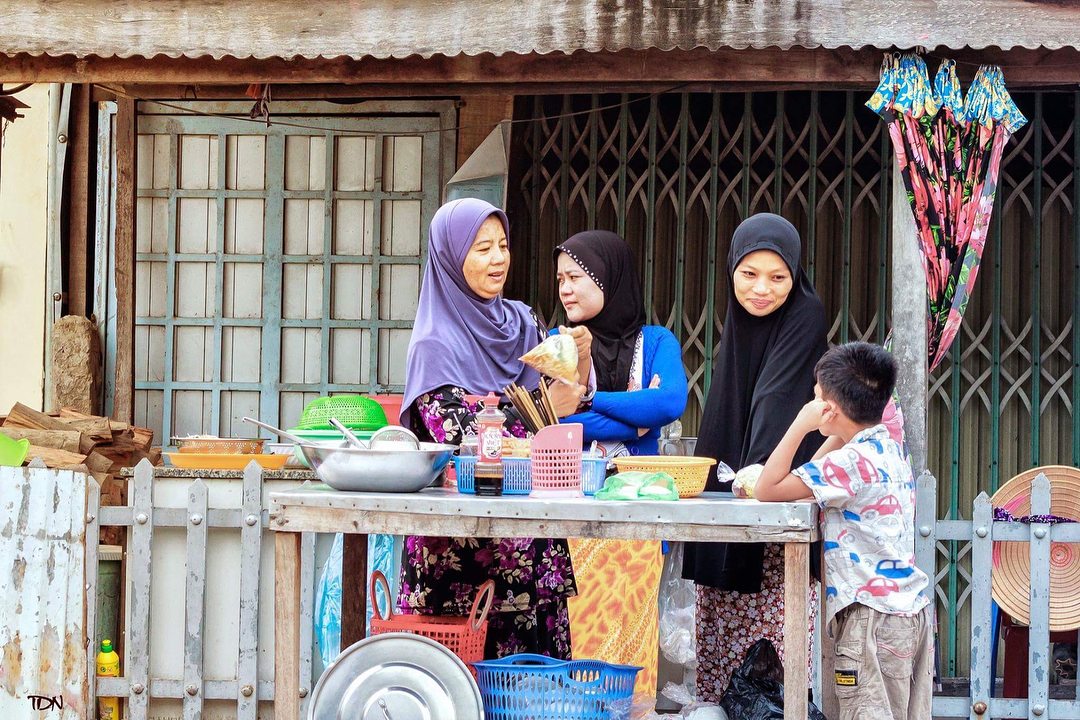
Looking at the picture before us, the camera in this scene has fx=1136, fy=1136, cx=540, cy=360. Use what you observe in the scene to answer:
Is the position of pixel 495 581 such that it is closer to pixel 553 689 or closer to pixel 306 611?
pixel 553 689

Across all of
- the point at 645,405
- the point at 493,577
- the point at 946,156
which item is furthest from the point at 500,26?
the point at 493,577

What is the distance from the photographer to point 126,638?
4.49 m

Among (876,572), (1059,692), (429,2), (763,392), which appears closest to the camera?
(876,572)

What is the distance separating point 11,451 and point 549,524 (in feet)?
8.74

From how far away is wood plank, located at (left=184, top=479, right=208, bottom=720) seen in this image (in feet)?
14.6

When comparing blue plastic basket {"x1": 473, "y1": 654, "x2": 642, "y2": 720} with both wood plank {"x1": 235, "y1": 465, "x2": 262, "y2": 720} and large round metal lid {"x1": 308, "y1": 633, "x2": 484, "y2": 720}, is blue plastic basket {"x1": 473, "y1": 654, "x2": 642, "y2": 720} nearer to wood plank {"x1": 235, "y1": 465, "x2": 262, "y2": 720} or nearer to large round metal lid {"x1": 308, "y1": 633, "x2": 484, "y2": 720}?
large round metal lid {"x1": 308, "y1": 633, "x2": 484, "y2": 720}

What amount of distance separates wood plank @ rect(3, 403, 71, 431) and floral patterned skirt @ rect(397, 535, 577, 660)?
2.75 metres

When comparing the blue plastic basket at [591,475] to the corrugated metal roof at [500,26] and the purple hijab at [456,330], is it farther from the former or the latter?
the corrugated metal roof at [500,26]

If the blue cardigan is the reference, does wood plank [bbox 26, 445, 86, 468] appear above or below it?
→ below

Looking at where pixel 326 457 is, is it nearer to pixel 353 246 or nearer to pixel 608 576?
pixel 608 576

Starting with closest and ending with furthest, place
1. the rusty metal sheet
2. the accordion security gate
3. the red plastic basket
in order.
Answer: the red plastic basket, the rusty metal sheet, the accordion security gate

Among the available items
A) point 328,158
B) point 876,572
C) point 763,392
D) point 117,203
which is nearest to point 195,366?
point 117,203

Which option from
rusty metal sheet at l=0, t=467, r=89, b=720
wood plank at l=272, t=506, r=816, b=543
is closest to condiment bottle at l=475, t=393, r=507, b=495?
wood plank at l=272, t=506, r=816, b=543

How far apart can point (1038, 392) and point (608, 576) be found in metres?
2.83
